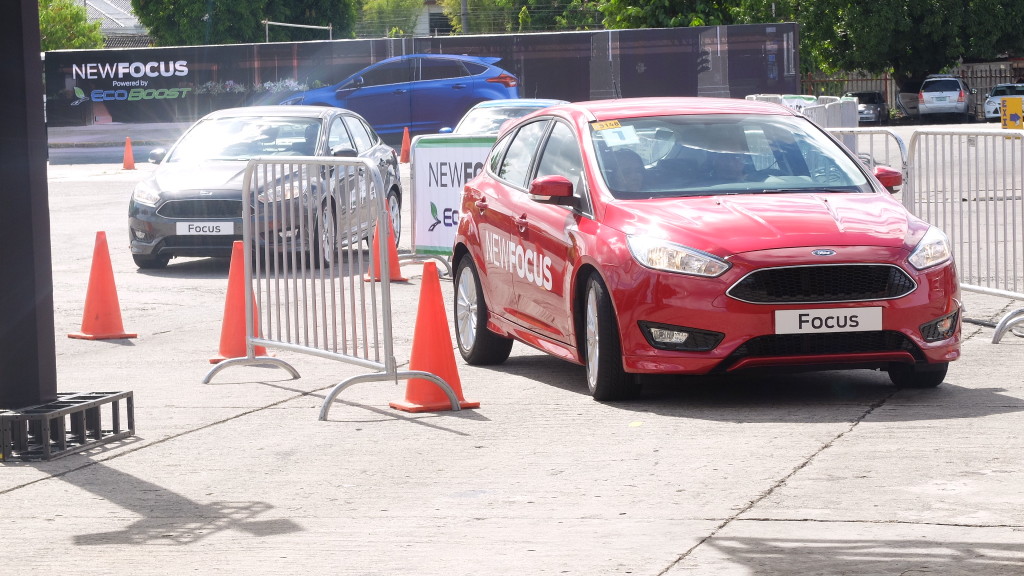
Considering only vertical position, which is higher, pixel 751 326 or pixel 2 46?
pixel 2 46

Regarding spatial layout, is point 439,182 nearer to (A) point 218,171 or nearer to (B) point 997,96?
(A) point 218,171

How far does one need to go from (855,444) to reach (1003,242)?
4358mm

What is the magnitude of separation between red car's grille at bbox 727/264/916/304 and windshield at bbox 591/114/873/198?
947 mm

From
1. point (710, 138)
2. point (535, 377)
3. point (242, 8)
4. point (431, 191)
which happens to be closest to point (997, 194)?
point (710, 138)

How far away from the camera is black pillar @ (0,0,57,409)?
266 inches

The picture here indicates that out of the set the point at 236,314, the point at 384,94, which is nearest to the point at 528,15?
the point at 384,94

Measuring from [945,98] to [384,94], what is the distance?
24.7m

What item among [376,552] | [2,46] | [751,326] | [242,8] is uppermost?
[242,8]

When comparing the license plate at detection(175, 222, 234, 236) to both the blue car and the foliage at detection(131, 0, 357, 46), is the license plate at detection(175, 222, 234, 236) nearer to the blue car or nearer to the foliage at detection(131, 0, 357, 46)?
the blue car

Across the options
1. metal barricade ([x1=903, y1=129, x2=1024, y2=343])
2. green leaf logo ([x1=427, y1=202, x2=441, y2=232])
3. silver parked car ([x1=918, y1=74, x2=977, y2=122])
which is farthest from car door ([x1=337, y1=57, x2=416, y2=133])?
metal barricade ([x1=903, y1=129, x2=1024, y2=343])

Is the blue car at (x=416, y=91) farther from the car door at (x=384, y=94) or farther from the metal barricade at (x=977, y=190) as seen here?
the metal barricade at (x=977, y=190)

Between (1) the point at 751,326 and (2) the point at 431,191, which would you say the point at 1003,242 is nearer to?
(1) the point at 751,326

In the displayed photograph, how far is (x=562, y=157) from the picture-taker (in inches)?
341

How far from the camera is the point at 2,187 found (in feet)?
22.3
